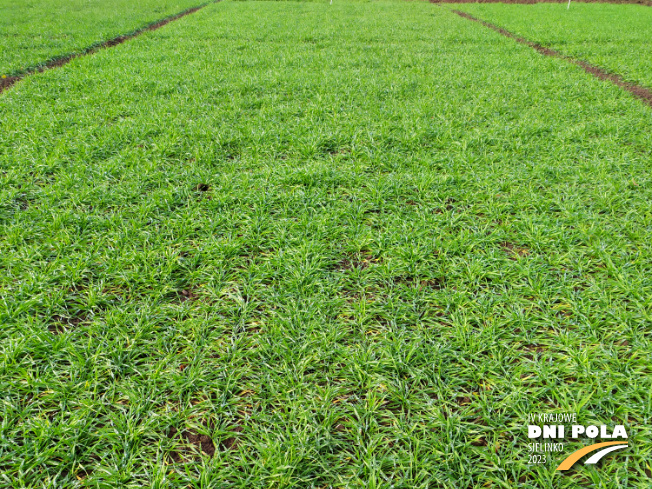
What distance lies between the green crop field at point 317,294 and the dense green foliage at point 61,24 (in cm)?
378

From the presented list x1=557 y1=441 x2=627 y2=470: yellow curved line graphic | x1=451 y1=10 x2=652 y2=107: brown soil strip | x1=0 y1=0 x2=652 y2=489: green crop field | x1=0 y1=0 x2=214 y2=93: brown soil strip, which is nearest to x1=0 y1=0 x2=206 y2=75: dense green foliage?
x1=0 y1=0 x2=214 y2=93: brown soil strip

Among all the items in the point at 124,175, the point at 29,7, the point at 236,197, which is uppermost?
the point at 29,7

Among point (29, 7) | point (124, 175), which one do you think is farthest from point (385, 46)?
point (29, 7)

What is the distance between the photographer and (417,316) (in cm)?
238

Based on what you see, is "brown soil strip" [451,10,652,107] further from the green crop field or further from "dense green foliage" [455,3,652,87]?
the green crop field

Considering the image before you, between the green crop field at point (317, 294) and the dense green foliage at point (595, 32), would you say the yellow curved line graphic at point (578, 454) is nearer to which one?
the green crop field at point (317, 294)

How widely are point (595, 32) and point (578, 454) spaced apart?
14.8m

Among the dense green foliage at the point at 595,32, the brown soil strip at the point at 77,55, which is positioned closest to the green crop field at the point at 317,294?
the brown soil strip at the point at 77,55

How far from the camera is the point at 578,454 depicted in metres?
1.69

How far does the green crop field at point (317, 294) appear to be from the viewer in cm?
172

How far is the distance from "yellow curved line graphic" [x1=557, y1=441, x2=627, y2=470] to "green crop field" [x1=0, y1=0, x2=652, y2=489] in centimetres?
4

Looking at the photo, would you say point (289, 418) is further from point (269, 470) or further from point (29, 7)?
point (29, 7)

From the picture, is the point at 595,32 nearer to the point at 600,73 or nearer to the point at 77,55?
the point at 600,73

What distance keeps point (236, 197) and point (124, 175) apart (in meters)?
1.30
